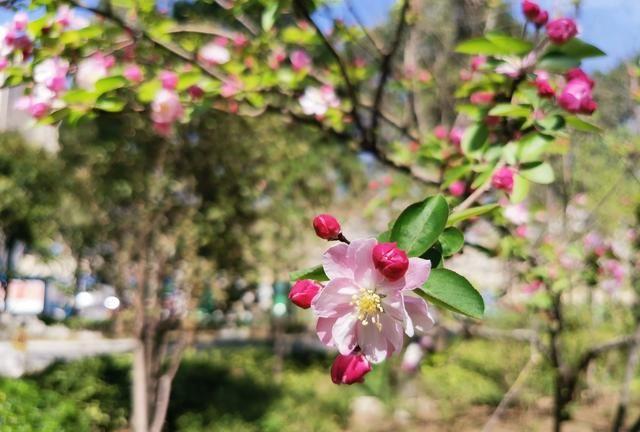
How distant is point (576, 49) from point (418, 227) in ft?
2.18

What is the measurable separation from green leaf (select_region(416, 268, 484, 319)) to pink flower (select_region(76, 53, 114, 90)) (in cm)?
125

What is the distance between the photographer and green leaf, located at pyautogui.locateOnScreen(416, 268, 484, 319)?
2.37 feet

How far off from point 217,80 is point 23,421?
117 inches

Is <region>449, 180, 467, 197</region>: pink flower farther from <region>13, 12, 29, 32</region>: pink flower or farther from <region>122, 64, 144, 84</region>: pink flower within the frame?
<region>13, 12, 29, 32</region>: pink flower

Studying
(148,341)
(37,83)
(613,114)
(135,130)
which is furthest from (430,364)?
(613,114)

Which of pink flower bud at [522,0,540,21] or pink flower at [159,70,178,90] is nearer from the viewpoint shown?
pink flower bud at [522,0,540,21]

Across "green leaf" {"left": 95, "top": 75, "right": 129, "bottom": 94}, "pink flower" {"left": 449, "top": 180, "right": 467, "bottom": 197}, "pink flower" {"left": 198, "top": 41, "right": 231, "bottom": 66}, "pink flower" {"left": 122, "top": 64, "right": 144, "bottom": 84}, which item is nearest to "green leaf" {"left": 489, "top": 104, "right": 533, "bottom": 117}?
"pink flower" {"left": 449, "top": 180, "right": 467, "bottom": 197}

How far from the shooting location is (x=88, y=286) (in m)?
5.62

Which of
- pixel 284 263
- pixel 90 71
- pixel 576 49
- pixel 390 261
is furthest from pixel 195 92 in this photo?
pixel 284 263

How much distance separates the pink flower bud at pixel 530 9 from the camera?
4.42 ft

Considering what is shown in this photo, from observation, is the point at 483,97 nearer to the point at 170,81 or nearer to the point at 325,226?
the point at 170,81

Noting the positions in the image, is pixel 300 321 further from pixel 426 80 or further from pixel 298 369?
pixel 426 80

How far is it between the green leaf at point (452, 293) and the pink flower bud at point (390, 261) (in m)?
0.04

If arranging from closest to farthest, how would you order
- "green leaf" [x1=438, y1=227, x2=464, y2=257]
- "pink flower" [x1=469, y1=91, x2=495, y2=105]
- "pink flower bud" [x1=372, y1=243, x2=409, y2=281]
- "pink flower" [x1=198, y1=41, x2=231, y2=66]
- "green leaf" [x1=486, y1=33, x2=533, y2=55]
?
"pink flower bud" [x1=372, y1=243, x2=409, y2=281] → "green leaf" [x1=438, y1=227, x2=464, y2=257] → "green leaf" [x1=486, y1=33, x2=533, y2=55] → "pink flower" [x1=469, y1=91, x2=495, y2=105] → "pink flower" [x1=198, y1=41, x2=231, y2=66]
